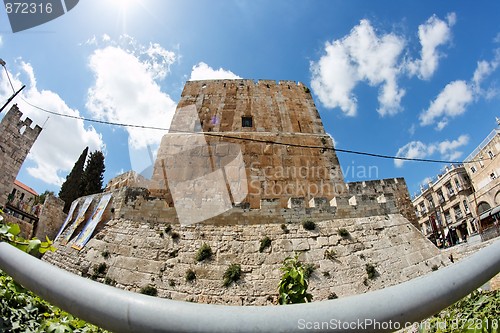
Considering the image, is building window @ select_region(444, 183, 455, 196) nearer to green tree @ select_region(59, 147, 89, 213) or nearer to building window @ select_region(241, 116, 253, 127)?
building window @ select_region(241, 116, 253, 127)

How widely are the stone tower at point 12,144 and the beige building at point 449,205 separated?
1842 inches

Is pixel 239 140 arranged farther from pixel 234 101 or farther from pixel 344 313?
pixel 344 313

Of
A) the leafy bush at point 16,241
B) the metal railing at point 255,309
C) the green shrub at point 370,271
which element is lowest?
the metal railing at point 255,309

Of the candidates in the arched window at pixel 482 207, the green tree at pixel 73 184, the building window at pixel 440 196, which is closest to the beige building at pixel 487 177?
the arched window at pixel 482 207

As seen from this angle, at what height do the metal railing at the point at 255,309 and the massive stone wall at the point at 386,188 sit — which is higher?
the massive stone wall at the point at 386,188

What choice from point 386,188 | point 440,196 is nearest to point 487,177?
point 440,196

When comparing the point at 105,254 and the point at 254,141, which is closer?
the point at 105,254

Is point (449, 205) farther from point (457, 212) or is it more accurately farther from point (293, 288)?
point (293, 288)

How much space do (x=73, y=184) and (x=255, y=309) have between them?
3817 centimetres

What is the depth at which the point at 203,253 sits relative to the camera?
928 cm

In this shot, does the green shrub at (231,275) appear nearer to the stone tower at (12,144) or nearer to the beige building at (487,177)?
the stone tower at (12,144)

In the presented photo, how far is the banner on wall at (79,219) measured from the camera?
10.9 metres

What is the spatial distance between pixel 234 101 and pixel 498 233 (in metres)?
14.7

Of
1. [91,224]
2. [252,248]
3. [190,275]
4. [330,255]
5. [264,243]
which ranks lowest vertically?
[190,275]
